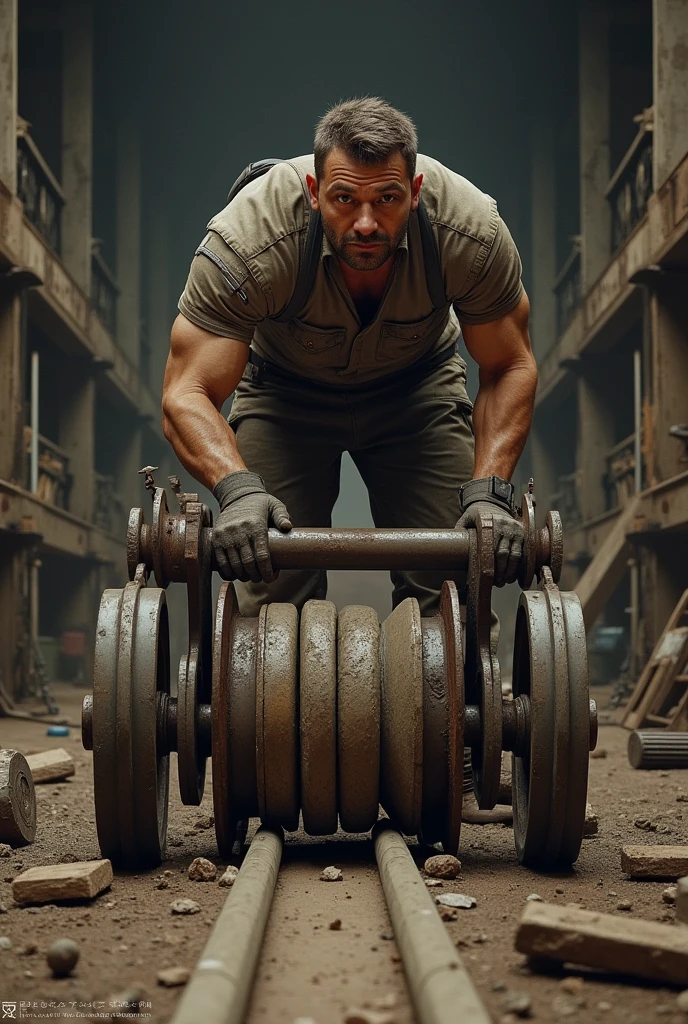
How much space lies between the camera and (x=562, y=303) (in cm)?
1941

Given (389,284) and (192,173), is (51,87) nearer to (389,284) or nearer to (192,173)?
(192,173)

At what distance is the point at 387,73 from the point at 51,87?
612cm

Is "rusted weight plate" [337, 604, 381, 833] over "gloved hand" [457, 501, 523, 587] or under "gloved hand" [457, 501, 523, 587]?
under

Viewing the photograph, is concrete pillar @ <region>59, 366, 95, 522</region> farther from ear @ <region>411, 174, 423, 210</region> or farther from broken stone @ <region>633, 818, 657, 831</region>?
ear @ <region>411, 174, 423, 210</region>

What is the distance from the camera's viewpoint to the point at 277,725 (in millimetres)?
2949

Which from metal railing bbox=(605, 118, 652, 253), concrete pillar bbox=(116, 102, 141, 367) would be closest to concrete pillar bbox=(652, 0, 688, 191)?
metal railing bbox=(605, 118, 652, 253)

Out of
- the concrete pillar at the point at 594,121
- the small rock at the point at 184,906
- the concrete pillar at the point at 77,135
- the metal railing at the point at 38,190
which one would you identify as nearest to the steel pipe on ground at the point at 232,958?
the small rock at the point at 184,906

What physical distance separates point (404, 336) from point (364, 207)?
56cm

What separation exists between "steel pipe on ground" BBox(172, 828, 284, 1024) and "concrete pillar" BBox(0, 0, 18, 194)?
379 inches

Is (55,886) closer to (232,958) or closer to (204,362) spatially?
(232,958)

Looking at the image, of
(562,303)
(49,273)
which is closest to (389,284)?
(49,273)

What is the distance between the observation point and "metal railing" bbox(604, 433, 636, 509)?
14.1m

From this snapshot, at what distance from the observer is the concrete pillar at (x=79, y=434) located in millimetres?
16359

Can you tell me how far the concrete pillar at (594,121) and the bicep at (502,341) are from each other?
12012mm
